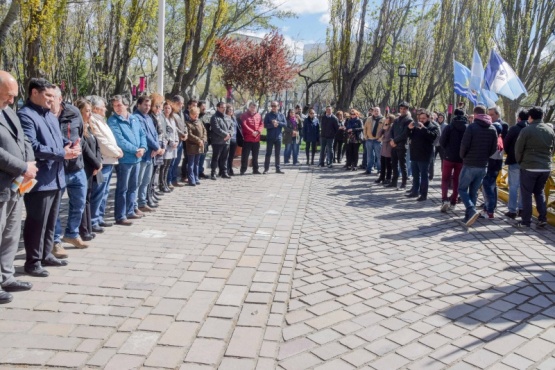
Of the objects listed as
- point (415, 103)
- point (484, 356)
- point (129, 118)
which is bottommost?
point (484, 356)

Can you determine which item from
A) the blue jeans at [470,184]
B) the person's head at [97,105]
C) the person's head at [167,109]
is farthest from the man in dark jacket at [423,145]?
the person's head at [97,105]

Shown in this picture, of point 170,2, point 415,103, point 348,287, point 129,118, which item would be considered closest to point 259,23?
point 170,2

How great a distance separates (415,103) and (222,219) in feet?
108

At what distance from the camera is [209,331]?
12.4ft

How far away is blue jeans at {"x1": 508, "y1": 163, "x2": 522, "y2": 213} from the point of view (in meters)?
8.89

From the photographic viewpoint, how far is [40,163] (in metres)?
4.81

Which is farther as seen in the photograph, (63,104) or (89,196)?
(89,196)

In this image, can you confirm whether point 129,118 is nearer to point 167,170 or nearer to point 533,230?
point 167,170

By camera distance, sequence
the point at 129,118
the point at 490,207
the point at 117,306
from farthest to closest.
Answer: the point at 490,207 < the point at 129,118 < the point at 117,306

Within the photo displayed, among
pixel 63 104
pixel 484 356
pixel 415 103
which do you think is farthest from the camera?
pixel 415 103

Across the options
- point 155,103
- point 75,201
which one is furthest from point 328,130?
point 75,201

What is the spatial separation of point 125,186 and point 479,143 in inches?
218

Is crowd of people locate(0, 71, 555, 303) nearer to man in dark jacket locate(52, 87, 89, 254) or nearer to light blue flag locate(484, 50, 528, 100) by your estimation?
man in dark jacket locate(52, 87, 89, 254)

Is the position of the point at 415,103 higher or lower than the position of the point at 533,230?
higher
